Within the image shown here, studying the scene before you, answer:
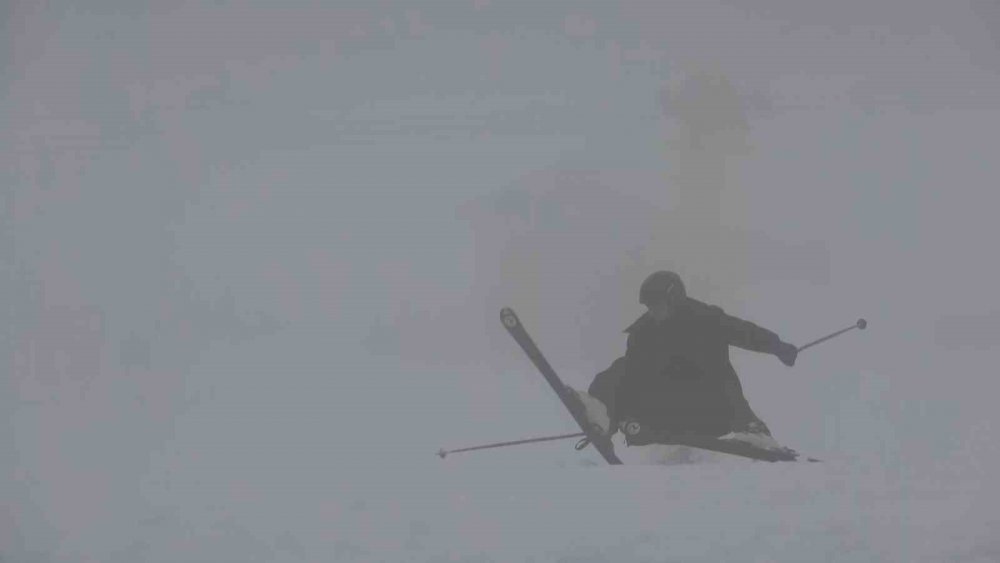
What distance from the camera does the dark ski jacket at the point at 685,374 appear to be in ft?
13.1

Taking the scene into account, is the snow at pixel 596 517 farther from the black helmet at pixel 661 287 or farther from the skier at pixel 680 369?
the black helmet at pixel 661 287

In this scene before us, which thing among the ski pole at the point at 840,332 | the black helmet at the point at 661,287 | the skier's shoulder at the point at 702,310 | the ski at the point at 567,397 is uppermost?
the black helmet at the point at 661,287

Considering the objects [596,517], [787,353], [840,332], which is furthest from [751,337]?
[596,517]

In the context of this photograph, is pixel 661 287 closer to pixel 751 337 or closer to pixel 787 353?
pixel 751 337

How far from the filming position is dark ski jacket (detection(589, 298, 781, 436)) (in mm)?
3984

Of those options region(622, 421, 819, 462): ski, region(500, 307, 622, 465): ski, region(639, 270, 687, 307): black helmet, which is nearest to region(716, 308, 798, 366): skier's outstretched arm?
region(639, 270, 687, 307): black helmet

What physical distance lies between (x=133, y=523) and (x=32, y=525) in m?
0.37

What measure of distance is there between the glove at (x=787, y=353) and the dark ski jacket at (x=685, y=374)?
0.02 meters

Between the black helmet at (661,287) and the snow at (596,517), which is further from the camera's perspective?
the black helmet at (661,287)

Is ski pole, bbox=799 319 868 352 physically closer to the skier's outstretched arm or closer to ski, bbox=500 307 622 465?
the skier's outstretched arm

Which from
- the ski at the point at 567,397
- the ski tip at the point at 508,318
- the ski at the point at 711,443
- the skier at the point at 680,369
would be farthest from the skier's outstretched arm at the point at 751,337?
the ski tip at the point at 508,318

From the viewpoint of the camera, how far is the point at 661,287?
13.2ft

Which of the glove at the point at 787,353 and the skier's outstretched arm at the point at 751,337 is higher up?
the skier's outstretched arm at the point at 751,337

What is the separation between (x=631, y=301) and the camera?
Result: 4117 mm
